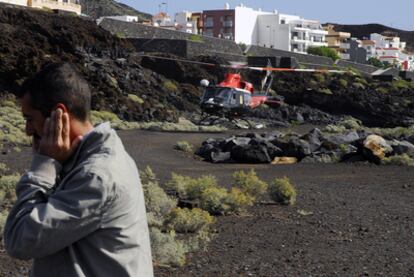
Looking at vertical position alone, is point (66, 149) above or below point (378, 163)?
above

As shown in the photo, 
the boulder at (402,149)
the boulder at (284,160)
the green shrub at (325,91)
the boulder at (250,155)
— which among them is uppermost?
the boulder at (402,149)

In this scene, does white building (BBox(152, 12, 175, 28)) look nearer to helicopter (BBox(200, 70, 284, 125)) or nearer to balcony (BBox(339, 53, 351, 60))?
balcony (BBox(339, 53, 351, 60))

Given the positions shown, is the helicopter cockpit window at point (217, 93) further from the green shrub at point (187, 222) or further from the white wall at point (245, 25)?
the white wall at point (245, 25)

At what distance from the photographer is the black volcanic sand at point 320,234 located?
300 inches

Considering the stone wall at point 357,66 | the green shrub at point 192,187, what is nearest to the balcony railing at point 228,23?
the stone wall at point 357,66

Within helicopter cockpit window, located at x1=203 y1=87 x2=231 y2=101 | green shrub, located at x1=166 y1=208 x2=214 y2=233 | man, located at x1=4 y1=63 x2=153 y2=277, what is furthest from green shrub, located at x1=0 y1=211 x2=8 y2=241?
helicopter cockpit window, located at x1=203 y1=87 x2=231 y2=101

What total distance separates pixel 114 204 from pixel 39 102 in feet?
1.30

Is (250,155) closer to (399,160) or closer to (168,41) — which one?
(399,160)

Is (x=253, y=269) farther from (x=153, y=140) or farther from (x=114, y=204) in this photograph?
(x=153, y=140)

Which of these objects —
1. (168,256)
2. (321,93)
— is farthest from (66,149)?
(321,93)

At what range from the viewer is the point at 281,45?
135m

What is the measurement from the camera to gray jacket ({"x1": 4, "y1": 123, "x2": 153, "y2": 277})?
2.39 meters

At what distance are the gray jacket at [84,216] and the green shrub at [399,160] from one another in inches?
693

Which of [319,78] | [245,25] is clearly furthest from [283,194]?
[245,25]
